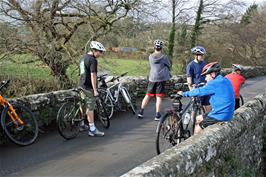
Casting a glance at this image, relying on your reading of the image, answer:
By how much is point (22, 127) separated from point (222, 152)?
348cm

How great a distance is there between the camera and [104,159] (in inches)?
234

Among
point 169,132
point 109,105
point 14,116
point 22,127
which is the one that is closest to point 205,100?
point 169,132

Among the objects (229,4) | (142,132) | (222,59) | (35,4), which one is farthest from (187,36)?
(142,132)

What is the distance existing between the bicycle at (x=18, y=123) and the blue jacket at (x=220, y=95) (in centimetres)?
297

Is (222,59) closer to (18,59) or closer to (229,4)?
(229,4)

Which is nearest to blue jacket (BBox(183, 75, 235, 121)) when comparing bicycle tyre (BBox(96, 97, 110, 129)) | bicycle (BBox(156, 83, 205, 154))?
bicycle (BBox(156, 83, 205, 154))

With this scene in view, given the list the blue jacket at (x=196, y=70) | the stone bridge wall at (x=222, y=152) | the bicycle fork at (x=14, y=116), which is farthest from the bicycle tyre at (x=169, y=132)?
the bicycle fork at (x=14, y=116)

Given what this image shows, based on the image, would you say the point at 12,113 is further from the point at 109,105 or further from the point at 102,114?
the point at 109,105

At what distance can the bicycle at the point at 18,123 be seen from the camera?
6177 millimetres

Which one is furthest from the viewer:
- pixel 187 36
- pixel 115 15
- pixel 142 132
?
pixel 187 36

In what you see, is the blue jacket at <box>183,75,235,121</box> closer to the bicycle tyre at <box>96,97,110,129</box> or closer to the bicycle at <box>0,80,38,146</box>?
the bicycle tyre at <box>96,97,110,129</box>

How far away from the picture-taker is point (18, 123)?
634 centimetres

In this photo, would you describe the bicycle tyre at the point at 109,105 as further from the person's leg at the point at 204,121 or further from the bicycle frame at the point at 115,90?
the person's leg at the point at 204,121

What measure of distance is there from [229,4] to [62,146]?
96.9ft
